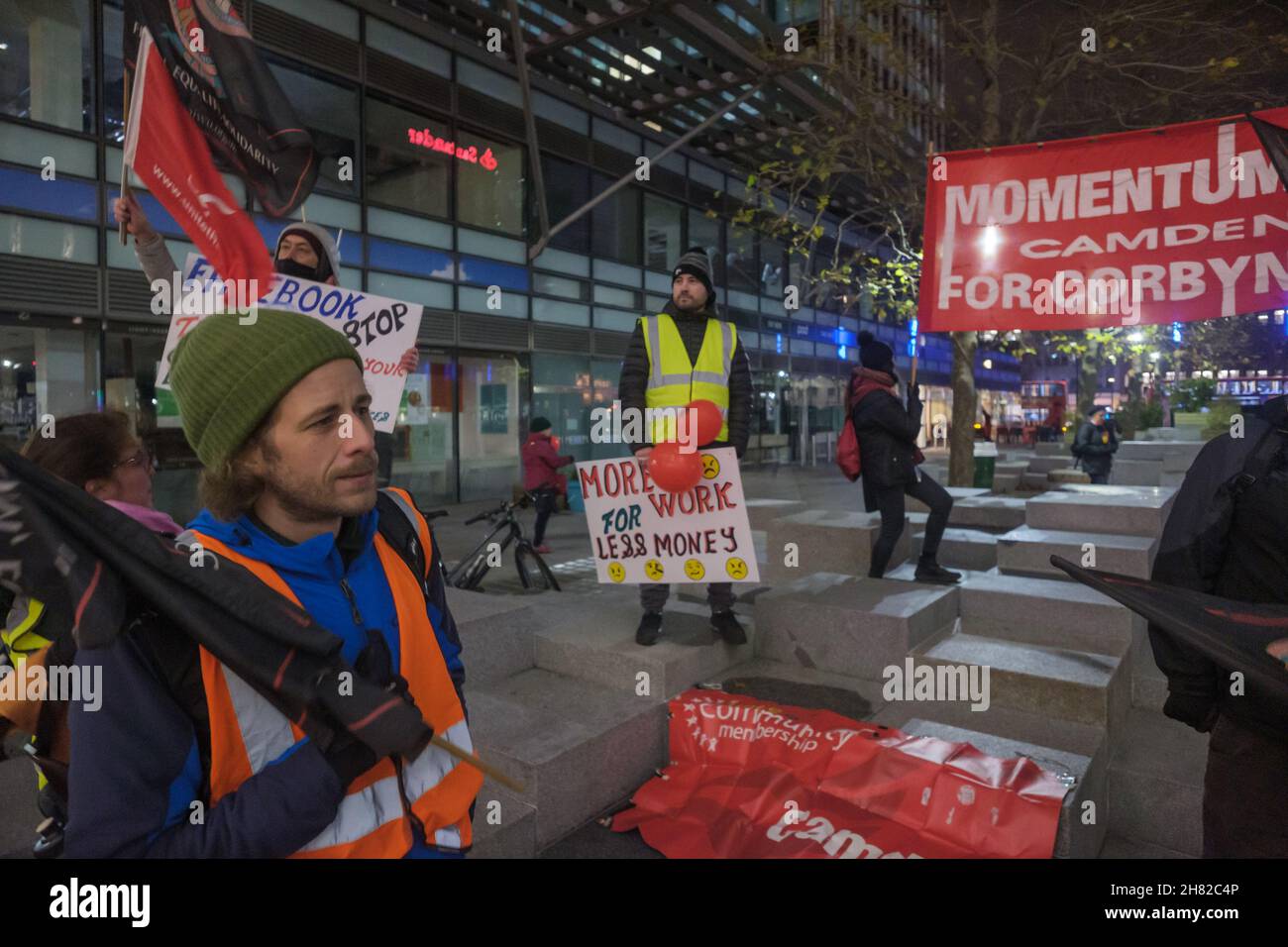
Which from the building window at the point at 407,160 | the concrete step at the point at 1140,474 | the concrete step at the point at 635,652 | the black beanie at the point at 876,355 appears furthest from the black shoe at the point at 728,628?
the building window at the point at 407,160

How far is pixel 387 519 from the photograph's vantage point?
167cm

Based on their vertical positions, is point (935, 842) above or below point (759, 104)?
below

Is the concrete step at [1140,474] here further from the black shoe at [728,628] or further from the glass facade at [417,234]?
the glass facade at [417,234]

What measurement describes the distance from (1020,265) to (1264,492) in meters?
2.30

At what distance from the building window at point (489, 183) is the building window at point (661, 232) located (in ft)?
14.2

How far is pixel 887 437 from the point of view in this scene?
5.98 meters

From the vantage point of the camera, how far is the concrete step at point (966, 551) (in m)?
7.37

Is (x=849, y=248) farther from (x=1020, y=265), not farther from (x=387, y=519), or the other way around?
(x=387, y=519)

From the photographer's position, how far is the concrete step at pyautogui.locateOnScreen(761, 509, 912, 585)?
6.44 metres

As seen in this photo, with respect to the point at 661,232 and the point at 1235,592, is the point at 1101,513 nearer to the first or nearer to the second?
the point at 1235,592

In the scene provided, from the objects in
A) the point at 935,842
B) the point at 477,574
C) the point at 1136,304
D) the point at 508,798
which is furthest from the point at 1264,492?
the point at 477,574

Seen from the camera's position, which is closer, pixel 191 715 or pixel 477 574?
pixel 191 715

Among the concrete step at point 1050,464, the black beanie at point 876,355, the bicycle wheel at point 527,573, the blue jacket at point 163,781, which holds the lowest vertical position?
the bicycle wheel at point 527,573

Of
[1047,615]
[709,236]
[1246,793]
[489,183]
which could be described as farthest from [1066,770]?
[709,236]
